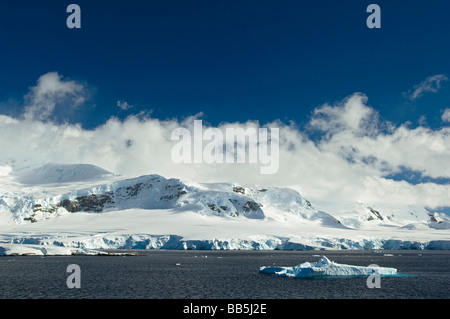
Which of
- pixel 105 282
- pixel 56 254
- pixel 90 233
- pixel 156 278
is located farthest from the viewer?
pixel 90 233

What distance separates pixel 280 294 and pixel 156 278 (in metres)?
22.0

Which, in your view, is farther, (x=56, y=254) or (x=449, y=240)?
(x=449, y=240)

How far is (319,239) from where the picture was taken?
7219 inches

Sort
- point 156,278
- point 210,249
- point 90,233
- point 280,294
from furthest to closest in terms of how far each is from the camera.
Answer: point 90,233 < point 210,249 < point 156,278 < point 280,294

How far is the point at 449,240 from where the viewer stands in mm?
192750

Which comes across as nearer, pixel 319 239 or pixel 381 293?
pixel 381 293

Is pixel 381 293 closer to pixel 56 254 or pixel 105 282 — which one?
pixel 105 282

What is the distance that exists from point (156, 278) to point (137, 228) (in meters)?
140
